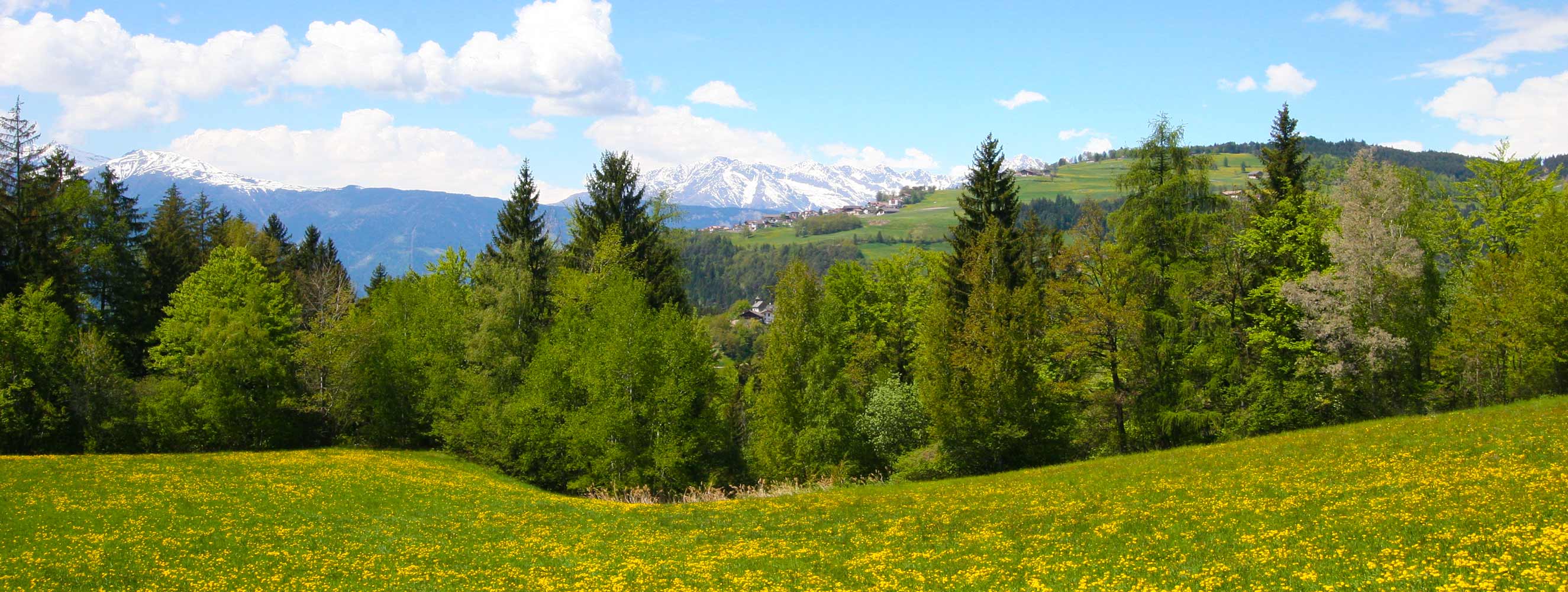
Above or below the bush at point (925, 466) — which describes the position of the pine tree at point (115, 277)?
above

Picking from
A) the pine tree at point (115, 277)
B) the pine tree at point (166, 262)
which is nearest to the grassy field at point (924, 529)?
the pine tree at point (115, 277)

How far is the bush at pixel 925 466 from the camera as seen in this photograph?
1550 inches

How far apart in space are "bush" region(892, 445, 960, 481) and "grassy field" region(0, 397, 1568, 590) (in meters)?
5.91

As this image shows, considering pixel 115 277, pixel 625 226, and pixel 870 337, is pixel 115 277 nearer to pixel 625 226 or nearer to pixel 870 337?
pixel 625 226

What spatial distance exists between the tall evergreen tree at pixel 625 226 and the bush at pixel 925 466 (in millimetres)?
21814

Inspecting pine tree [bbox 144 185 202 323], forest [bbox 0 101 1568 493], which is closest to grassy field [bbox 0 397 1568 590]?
forest [bbox 0 101 1568 493]

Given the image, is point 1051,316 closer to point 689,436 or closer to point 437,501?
point 689,436

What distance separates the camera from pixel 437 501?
3152 centimetres

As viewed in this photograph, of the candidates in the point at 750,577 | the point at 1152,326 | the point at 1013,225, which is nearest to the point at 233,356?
the point at 750,577

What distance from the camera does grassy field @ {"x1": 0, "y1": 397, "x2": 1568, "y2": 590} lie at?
50.4 feet

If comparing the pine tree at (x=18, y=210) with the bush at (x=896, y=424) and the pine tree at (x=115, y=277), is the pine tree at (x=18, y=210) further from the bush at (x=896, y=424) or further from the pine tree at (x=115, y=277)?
the bush at (x=896, y=424)

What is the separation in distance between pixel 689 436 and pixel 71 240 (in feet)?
152

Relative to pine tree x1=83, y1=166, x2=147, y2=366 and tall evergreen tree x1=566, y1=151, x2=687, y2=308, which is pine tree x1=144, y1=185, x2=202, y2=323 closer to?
pine tree x1=83, y1=166, x2=147, y2=366

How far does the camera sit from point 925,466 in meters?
40.4
